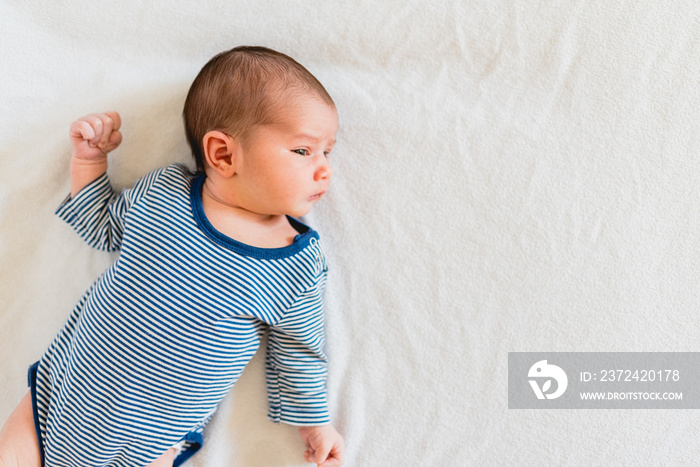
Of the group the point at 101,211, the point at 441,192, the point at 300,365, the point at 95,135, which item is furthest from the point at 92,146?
the point at 441,192

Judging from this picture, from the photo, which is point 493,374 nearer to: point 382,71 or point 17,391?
point 382,71

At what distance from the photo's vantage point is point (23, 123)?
1.25 m

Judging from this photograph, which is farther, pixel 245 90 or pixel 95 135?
pixel 95 135

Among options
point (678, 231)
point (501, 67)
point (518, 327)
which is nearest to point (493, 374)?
point (518, 327)

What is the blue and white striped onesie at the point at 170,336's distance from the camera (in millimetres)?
1088

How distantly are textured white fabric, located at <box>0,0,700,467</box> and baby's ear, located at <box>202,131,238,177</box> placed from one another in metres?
0.18

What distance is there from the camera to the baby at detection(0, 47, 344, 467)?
108 cm

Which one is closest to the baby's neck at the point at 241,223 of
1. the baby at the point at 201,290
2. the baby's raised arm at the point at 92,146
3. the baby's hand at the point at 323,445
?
the baby at the point at 201,290

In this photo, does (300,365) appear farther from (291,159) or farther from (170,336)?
(291,159)

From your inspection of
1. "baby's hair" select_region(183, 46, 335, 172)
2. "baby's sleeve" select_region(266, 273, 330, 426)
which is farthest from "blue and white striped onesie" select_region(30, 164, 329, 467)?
"baby's hair" select_region(183, 46, 335, 172)

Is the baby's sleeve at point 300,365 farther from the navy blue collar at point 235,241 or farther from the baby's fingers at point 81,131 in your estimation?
the baby's fingers at point 81,131

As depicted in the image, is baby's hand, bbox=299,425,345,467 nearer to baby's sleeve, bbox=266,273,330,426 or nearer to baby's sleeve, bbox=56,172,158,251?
baby's sleeve, bbox=266,273,330,426

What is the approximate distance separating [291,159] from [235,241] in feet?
0.60

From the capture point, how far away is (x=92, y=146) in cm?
118
